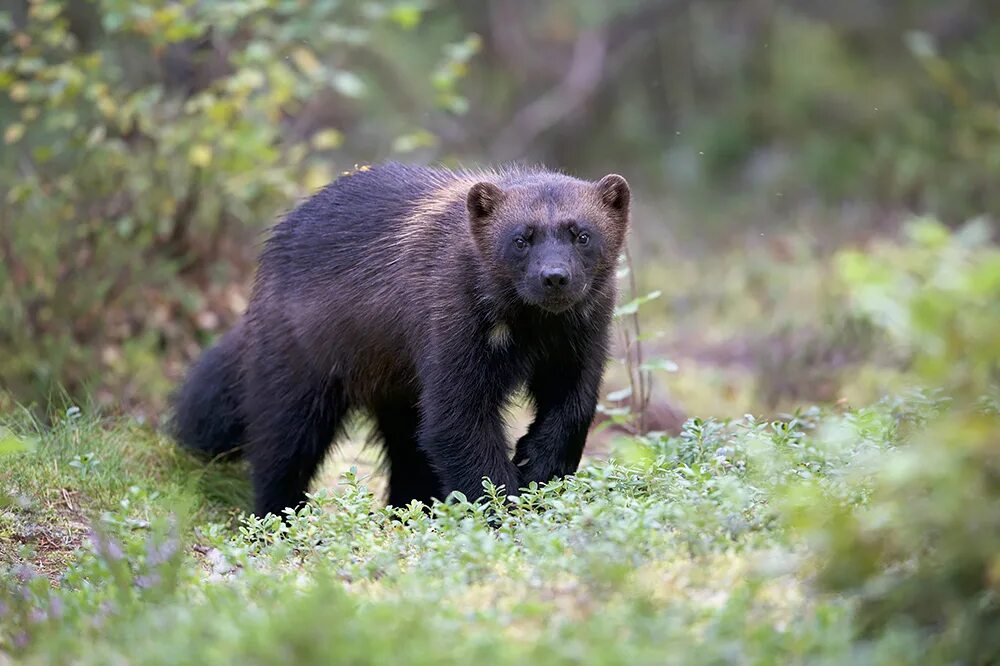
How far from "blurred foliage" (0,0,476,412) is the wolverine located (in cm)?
188

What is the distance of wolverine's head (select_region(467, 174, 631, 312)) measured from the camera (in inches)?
236

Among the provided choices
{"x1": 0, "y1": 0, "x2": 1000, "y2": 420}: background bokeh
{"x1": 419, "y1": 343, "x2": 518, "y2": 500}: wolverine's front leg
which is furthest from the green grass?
{"x1": 0, "y1": 0, "x2": 1000, "y2": 420}: background bokeh

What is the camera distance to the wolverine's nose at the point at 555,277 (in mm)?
5883

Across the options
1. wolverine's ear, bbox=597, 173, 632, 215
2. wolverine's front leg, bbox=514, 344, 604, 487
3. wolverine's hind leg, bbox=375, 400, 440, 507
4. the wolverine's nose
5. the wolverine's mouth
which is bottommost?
wolverine's hind leg, bbox=375, 400, 440, 507

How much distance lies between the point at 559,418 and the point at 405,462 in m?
1.42

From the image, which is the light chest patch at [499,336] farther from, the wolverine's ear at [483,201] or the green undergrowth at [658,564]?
the green undergrowth at [658,564]

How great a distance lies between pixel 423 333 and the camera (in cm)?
631

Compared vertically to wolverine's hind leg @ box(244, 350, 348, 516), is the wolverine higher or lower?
higher

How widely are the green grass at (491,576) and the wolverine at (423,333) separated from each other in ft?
1.90

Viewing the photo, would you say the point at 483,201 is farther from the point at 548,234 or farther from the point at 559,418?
the point at 559,418

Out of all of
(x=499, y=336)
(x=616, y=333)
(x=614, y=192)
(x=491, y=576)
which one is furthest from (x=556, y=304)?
(x=616, y=333)

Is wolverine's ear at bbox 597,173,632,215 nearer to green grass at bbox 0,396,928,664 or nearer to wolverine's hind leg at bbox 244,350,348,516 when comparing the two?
green grass at bbox 0,396,928,664

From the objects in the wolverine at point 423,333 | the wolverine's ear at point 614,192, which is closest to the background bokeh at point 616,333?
the wolverine at point 423,333

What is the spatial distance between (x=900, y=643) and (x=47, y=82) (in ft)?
27.4
